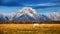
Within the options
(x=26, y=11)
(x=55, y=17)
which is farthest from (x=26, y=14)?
(x=55, y=17)

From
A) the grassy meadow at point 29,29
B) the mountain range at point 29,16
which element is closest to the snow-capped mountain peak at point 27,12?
the mountain range at point 29,16

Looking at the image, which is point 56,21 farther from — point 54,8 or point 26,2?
point 26,2

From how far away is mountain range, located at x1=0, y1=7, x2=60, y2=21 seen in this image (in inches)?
78.5

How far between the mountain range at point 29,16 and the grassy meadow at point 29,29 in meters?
0.10

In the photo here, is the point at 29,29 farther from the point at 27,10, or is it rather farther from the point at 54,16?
the point at 54,16

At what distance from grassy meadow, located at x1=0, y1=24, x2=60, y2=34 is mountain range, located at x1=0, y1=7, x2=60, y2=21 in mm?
101

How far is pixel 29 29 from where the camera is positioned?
1984 mm

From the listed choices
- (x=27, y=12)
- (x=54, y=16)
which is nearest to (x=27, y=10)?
(x=27, y=12)

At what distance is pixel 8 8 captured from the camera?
2.01 meters

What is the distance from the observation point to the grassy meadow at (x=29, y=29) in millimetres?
1971

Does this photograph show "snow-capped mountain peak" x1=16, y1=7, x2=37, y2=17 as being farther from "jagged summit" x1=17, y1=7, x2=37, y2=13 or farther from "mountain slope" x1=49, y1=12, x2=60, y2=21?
"mountain slope" x1=49, y1=12, x2=60, y2=21

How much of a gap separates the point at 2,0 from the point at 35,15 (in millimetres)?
528

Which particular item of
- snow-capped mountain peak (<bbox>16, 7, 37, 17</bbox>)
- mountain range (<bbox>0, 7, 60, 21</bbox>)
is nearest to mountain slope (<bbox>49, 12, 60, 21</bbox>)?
mountain range (<bbox>0, 7, 60, 21</bbox>)

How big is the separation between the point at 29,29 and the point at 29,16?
0.19 meters
